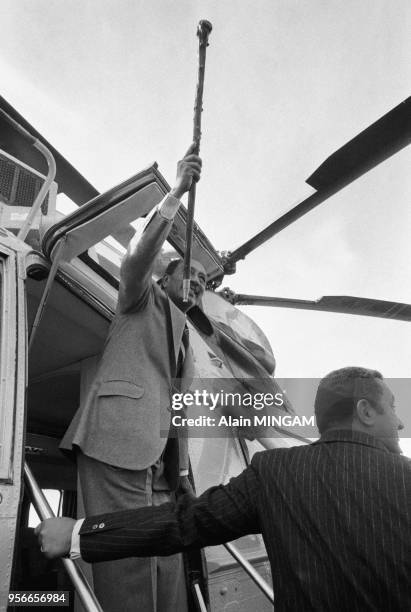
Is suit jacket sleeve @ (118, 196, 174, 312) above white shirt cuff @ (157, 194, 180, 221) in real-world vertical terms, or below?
below

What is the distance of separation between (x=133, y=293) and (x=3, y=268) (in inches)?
20.2

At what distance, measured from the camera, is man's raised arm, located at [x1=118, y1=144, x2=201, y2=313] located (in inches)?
76.6

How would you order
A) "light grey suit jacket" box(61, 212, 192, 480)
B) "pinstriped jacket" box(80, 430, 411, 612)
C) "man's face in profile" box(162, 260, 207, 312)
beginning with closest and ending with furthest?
"pinstriped jacket" box(80, 430, 411, 612) < "light grey suit jacket" box(61, 212, 192, 480) < "man's face in profile" box(162, 260, 207, 312)

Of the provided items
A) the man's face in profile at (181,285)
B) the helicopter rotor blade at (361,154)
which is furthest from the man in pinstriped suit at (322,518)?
the helicopter rotor blade at (361,154)

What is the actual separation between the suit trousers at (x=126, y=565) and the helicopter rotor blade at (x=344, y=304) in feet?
14.9

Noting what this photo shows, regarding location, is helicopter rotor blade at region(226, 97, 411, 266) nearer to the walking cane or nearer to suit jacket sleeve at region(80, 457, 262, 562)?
the walking cane

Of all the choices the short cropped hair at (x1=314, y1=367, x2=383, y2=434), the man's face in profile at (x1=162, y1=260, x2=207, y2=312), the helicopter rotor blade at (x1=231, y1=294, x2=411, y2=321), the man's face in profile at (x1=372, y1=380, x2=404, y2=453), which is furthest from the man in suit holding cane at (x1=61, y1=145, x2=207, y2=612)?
the helicopter rotor blade at (x1=231, y1=294, x2=411, y2=321)

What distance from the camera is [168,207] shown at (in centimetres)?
200

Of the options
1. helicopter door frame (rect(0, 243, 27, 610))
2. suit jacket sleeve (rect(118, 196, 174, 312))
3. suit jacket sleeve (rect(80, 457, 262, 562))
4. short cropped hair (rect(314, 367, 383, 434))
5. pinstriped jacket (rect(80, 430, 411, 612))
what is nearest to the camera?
pinstriped jacket (rect(80, 430, 411, 612))

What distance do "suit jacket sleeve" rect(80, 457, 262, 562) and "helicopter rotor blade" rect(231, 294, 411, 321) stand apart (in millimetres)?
4983

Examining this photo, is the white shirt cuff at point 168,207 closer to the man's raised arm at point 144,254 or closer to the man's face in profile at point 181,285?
the man's raised arm at point 144,254

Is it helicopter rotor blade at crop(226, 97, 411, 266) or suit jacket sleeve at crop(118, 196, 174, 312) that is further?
helicopter rotor blade at crop(226, 97, 411, 266)

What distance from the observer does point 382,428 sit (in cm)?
125

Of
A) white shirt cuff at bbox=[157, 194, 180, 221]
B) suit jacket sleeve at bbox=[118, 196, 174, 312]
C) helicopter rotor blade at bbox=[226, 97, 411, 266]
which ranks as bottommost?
suit jacket sleeve at bbox=[118, 196, 174, 312]
